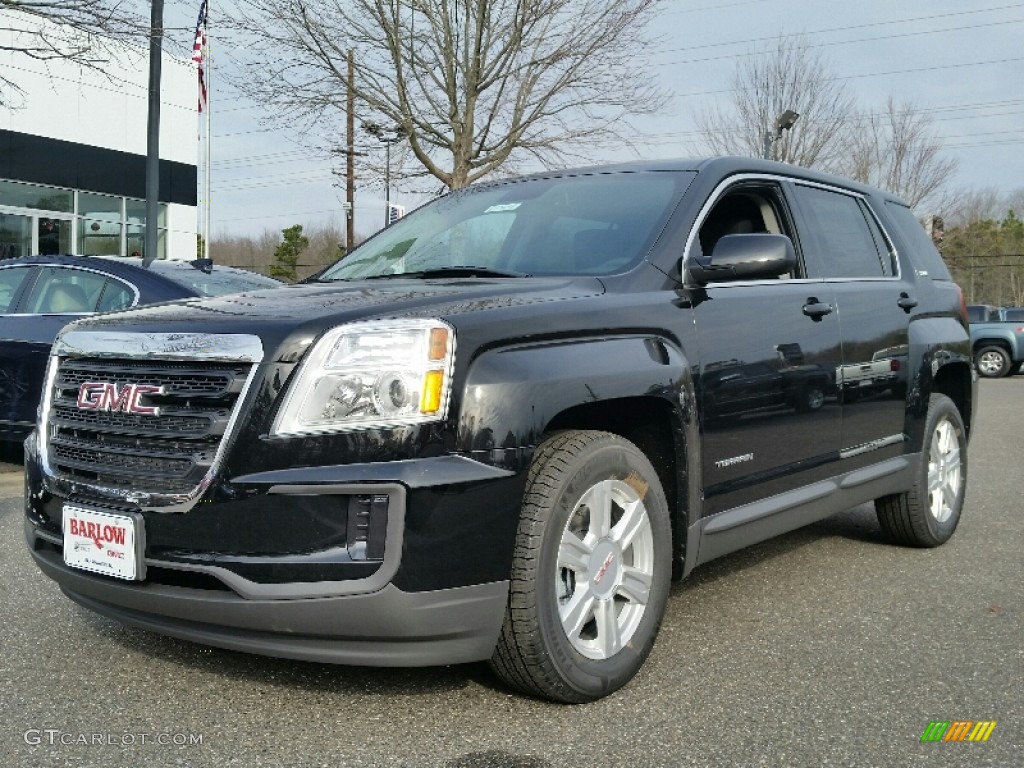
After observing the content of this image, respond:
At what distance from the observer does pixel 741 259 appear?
3.67 m

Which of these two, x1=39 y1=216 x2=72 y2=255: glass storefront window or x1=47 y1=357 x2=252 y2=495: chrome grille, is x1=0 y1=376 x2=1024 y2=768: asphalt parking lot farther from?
x1=39 y1=216 x2=72 y2=255: glass storefront window

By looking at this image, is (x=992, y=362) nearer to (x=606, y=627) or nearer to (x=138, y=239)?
(x=138, y=239)

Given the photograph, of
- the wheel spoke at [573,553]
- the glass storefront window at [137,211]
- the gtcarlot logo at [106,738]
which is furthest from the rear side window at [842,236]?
the glass storefront window at [137,211]

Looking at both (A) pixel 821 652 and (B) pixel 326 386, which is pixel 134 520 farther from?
(A) pixel 821 652

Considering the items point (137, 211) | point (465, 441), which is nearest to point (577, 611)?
point (465, 441)

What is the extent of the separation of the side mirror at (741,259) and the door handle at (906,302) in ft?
5.05

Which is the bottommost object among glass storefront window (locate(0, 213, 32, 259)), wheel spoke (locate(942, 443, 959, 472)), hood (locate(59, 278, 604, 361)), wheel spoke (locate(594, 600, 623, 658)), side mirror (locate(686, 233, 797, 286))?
wheel spoke (locate(594, 600, 623, 658))

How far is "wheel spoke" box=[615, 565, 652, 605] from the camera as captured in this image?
10.9 ft

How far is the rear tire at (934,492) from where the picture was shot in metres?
5.22

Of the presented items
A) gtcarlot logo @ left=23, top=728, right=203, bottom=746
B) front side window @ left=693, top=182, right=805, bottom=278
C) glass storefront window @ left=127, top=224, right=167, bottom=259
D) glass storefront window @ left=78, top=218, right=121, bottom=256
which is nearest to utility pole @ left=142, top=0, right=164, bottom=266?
front side window @ left=693, top=182, right=805, bottom=278

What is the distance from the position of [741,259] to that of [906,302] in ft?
5.89

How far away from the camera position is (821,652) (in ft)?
12.0

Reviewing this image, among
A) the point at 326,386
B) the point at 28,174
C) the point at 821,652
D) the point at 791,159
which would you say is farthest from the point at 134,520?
the point at 791,159

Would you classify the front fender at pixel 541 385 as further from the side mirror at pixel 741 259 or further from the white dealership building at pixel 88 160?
the white dealership building at pixel 88 160
